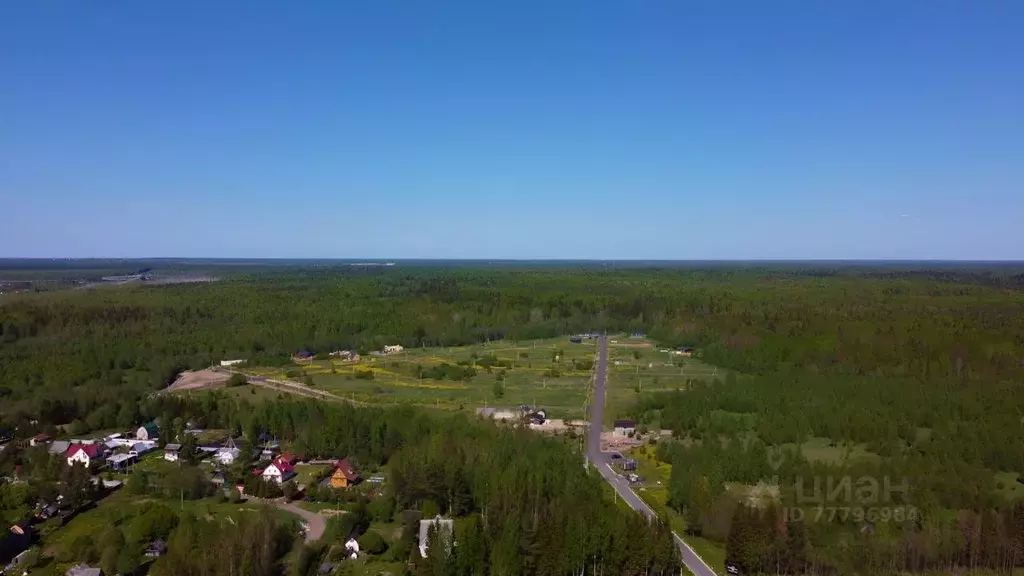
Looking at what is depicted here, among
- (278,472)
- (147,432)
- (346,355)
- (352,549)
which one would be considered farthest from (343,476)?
(346,355)

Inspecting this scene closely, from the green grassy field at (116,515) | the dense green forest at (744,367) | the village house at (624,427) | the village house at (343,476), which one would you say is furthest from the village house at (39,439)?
the village house at (624,427)

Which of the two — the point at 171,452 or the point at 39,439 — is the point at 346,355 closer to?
the point at 39,439

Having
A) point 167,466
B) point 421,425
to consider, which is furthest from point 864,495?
point 167,466

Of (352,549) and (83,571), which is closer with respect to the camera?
(83,571)

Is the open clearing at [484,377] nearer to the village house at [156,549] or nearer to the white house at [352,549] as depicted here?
the white house at [352,549]

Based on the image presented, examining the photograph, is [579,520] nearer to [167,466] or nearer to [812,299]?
[167,466]

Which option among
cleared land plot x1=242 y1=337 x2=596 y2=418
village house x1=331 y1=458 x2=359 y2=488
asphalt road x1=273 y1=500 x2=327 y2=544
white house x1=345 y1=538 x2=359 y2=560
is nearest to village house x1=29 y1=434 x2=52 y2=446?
asphalt road x1=273 y1=500 x2=327 y2=544
